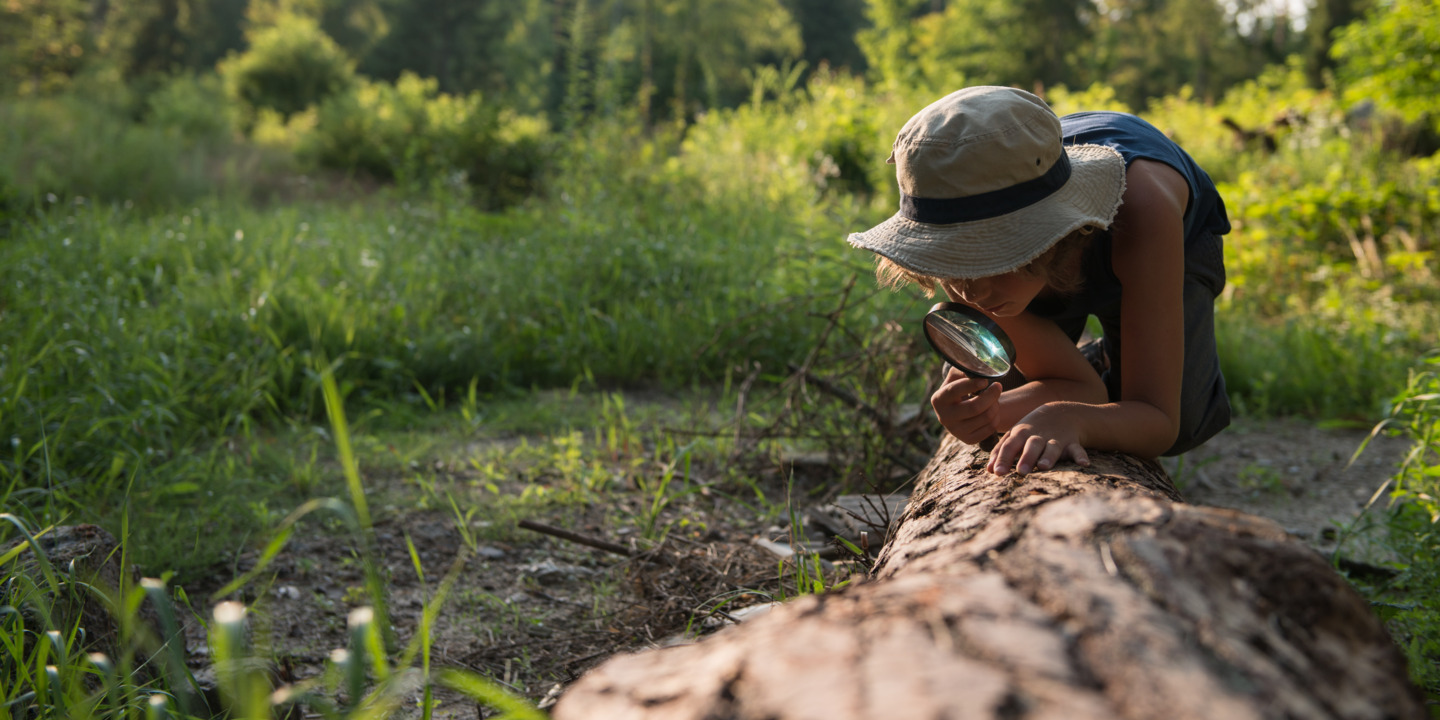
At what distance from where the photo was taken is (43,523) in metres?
2.41

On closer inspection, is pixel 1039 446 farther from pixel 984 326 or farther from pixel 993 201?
pixel 993 201

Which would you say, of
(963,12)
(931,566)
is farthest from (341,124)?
(963,12)

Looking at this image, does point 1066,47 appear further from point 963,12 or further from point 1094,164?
point 1094,164

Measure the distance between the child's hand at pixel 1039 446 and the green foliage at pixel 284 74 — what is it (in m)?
18.2

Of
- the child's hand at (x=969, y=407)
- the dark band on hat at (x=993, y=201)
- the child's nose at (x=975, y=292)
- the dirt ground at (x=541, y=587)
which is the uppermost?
the dark band on hat at (x=993, y=201)

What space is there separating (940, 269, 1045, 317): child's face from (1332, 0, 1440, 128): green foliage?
727 centimetres

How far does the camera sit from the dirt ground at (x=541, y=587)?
204 cm

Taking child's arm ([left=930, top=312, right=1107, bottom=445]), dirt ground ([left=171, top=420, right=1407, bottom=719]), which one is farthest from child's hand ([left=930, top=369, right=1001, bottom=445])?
dirt ground ([left=171, top=420, right=1407, bottom=719])

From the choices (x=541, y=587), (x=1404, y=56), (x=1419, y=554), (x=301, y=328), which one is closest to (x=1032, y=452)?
(x=1419, y=554)

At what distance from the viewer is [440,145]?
9945 mm

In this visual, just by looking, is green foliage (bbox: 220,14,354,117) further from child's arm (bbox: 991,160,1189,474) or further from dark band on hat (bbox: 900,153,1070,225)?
child's arm (bbox: 991,160,1189,474)

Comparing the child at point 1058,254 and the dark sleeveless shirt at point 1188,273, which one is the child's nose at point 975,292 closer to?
the child at point 1058,254

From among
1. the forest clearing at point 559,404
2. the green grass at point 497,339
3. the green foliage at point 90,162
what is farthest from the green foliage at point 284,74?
the green grass at point 497,339

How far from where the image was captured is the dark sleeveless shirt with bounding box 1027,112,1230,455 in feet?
6.37
